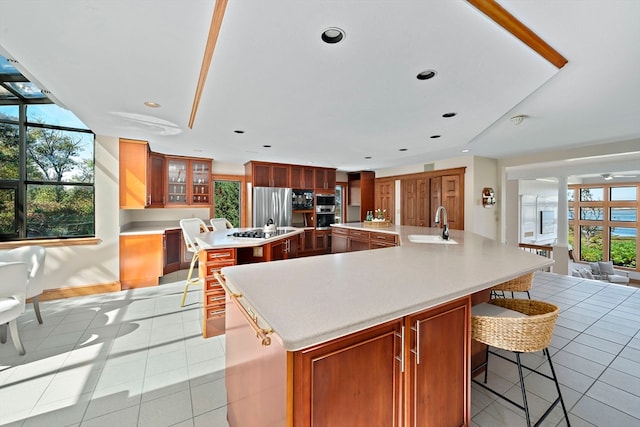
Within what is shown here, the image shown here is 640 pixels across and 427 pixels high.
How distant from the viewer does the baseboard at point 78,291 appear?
3.51 m

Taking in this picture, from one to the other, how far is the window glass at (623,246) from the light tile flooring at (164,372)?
29.3 feet

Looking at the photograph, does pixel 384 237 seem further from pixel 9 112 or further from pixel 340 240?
pixel 9 112

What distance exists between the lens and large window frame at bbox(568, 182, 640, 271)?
28.7 feet

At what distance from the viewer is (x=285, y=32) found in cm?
148

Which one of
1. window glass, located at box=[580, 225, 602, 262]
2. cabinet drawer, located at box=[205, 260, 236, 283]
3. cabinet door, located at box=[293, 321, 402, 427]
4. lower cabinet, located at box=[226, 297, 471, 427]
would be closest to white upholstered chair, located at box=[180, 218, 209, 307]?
cabinet drawer, located at box=[205, 260, 236, 283]

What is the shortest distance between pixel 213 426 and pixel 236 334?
0.73 metres

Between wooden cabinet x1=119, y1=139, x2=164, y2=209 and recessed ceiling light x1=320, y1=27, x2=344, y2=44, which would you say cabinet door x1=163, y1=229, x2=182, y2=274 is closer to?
wooden cabinet x1=119, y1=139, x2=164, y2=209

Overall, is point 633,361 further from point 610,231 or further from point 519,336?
point 610,231

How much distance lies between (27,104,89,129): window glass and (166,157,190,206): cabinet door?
154 cm

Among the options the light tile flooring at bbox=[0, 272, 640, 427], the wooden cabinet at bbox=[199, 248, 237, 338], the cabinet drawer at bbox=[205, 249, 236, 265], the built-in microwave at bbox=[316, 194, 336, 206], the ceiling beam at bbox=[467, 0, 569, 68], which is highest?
the ceiling beam at bbox=[467, 0, 569, 68]

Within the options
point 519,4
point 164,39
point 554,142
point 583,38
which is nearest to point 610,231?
point 554,142

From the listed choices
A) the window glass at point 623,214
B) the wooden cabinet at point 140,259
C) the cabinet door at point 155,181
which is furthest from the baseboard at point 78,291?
the window glass at point 623,214

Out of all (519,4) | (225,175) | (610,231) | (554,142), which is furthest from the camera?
(610,231)

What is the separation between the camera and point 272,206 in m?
5.82
